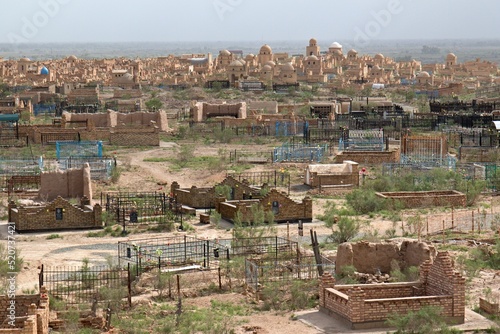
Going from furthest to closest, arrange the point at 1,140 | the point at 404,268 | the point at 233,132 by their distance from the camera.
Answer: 1. the point at 233,132
2. the point at 1,140
3. the point at 404,268

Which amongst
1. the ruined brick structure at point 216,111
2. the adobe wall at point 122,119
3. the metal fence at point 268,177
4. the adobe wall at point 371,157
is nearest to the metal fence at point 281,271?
the metal fence at point 268,177

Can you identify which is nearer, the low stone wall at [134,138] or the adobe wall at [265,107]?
the low stone wall at [134,138]

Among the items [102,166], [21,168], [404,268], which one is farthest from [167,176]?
[404,268]

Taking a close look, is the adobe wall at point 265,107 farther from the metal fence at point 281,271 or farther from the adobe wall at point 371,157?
the metal fence at point 281,271

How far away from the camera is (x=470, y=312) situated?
17125 mm

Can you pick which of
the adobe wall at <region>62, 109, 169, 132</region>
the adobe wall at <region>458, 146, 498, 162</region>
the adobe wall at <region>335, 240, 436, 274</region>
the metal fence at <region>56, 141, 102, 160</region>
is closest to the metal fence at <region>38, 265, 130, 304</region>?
the adobe wall at <region>335, 240, 436, 274</region>

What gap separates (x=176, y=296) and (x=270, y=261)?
2.84 meters

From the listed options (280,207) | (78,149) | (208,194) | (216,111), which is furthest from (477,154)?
(216,111)

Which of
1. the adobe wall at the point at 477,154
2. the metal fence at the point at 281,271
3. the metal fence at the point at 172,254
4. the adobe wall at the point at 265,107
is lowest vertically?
the adobe wall at the point at 265,107

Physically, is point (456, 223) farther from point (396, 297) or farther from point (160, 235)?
point (396, 297)

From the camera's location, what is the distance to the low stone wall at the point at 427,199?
2888 cm

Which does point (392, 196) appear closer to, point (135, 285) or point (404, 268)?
point (404, 268)

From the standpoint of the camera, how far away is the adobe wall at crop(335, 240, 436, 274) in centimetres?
2003

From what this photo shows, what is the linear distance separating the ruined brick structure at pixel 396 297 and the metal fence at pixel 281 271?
2.34 metres
